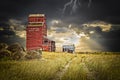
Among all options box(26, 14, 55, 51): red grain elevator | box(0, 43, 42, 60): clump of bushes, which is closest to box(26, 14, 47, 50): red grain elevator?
box(26, 14, 55, 51): red grain elevator

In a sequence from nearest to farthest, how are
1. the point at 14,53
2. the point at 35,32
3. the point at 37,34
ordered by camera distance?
the point at 14,53 → the point at 37,34 → the point at 35,32

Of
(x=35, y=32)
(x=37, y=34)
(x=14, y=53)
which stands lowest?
(x=14, y=53)

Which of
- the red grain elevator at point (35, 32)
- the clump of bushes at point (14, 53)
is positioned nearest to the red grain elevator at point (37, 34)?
the red grain elevator at point (35, 32)

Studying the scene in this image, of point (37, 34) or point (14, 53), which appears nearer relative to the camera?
point (14, 53)

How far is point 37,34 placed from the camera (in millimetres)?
16438

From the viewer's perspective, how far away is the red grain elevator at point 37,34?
15711 mm

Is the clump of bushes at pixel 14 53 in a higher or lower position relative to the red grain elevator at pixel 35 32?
lower

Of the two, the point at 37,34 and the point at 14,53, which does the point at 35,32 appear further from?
the point at 14,53

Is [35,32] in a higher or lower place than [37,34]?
higher

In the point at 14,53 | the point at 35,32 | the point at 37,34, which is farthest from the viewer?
the point at 35,32

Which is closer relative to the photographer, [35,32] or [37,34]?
[37,34]

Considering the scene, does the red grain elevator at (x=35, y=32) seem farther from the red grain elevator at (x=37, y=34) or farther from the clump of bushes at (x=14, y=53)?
the clump of bushes at (x=14, y=53)

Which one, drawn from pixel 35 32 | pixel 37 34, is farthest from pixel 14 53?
pixel 35 32

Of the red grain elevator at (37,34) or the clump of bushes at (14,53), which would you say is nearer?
the clump of bushes at (14,53)
